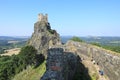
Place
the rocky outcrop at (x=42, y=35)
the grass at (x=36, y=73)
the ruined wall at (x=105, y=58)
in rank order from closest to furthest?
1. the ruined wall at (x=105, y=58)
2. the grass at (x=36, y=73)
3. the rocky outcrop at (x=42, y=35)

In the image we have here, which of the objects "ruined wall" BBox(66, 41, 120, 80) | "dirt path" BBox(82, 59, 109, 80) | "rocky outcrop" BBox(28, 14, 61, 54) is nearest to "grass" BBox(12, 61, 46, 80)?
"rocky outcrop" BBox(28, 14, 61, 54)

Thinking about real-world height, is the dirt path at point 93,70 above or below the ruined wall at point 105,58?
below

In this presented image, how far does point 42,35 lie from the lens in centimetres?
7350

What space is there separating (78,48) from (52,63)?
9.72 meters

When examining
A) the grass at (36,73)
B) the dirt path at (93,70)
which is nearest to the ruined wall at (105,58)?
the dirt path at (93,70)

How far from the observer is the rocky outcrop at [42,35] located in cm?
6980

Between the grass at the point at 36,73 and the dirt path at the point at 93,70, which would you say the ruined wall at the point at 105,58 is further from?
the grass at the point at 36,73

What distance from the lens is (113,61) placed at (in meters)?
13.1

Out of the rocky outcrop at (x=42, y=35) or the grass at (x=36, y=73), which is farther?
the rocky outcrop at (x=42, y=35)

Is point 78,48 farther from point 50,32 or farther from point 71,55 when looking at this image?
point 50,32

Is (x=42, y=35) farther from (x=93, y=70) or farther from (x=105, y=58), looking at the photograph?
(x=105, y=58)

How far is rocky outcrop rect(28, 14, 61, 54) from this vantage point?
229ft

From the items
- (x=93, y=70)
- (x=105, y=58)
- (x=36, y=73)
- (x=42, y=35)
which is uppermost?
(x=105, y=58)

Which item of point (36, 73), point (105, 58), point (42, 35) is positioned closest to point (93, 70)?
point (105, 58)
